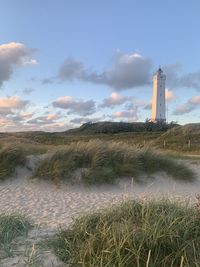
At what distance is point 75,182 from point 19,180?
1.98 metres

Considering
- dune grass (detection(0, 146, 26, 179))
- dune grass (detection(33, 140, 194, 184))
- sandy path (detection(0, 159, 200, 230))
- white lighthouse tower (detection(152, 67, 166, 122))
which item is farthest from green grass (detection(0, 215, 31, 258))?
white lighthouse tower (detection(152, 67, 166, 122))

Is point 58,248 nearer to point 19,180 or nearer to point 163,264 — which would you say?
point 163,264

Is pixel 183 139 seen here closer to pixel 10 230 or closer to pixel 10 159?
pixel 10 159

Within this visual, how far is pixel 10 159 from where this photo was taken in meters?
15.2

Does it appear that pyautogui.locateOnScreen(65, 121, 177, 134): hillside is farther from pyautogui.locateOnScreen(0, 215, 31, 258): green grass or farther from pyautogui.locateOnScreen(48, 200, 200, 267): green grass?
pyautogui.locateOnScreen(48, 200, 200, 267): green grass

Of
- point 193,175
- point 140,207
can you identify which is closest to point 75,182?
point 193,175

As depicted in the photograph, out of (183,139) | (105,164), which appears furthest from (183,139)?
(105,164)

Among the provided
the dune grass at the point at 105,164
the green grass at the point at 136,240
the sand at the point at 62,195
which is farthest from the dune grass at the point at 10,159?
the green grass at the point at 136,240

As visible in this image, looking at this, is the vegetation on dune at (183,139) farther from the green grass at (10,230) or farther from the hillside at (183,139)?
the green grass at (10,230)

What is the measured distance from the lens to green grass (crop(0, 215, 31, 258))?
17.9 feet

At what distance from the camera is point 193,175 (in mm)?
16062

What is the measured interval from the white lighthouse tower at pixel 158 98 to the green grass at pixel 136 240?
261 feet

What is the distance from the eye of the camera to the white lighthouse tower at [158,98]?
85188 mm

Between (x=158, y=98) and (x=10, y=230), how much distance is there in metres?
80.7
